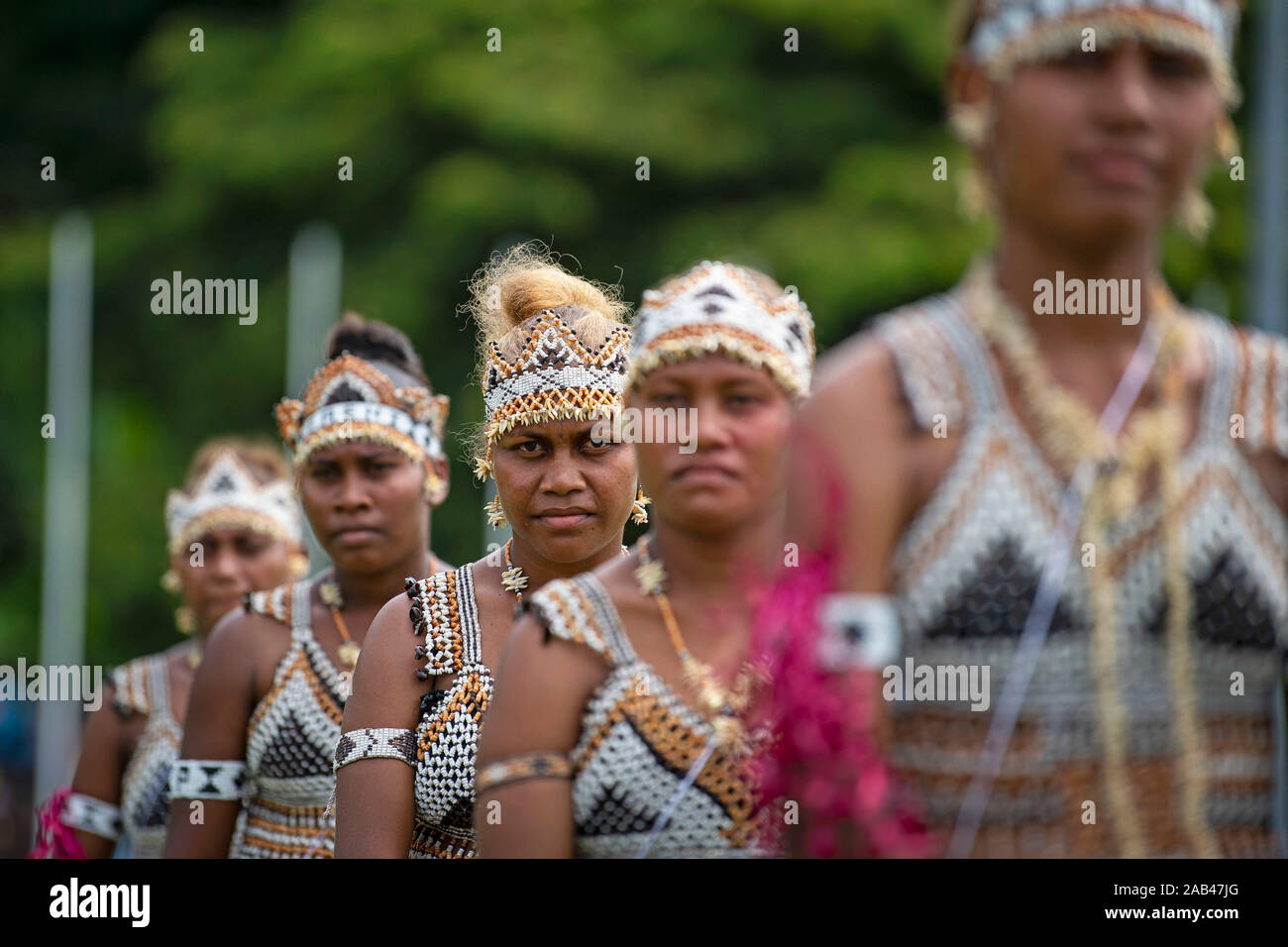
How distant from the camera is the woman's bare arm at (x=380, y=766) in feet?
14.1

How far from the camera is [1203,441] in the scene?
284 cm

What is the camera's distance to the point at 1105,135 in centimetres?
275

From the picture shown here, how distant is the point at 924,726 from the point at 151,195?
56.4 ft

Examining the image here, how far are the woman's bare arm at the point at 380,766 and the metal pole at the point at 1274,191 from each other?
4907 millimetres

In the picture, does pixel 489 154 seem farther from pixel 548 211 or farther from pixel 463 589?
pixel 463 589

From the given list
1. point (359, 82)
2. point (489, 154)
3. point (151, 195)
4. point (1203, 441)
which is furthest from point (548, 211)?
point (1203, 441)

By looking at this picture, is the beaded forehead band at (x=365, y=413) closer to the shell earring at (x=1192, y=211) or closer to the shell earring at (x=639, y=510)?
the shell earring at (x=639, y=510)

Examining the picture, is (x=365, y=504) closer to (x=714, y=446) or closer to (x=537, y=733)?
(x=537, y=733)

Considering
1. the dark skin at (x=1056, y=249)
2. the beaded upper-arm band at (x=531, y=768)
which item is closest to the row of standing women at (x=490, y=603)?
the beaded upper-arm band at (x=531, y=768)

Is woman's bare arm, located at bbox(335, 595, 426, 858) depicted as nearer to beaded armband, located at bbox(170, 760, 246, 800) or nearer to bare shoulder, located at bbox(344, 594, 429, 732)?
bare shoulder, located at bbox(344, 594, 429, 732)

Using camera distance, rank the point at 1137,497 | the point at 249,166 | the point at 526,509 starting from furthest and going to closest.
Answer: the point at 249,166 < the point at 526,509 < the point at 1137,497

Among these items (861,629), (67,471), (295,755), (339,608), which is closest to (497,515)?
(339,608)

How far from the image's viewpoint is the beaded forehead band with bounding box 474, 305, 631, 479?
4496mm

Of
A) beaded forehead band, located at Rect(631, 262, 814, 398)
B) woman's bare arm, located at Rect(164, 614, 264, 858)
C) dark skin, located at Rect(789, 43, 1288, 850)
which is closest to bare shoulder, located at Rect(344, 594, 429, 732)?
woman's bare arm, located at Rect(164, 614, 264, 858)
